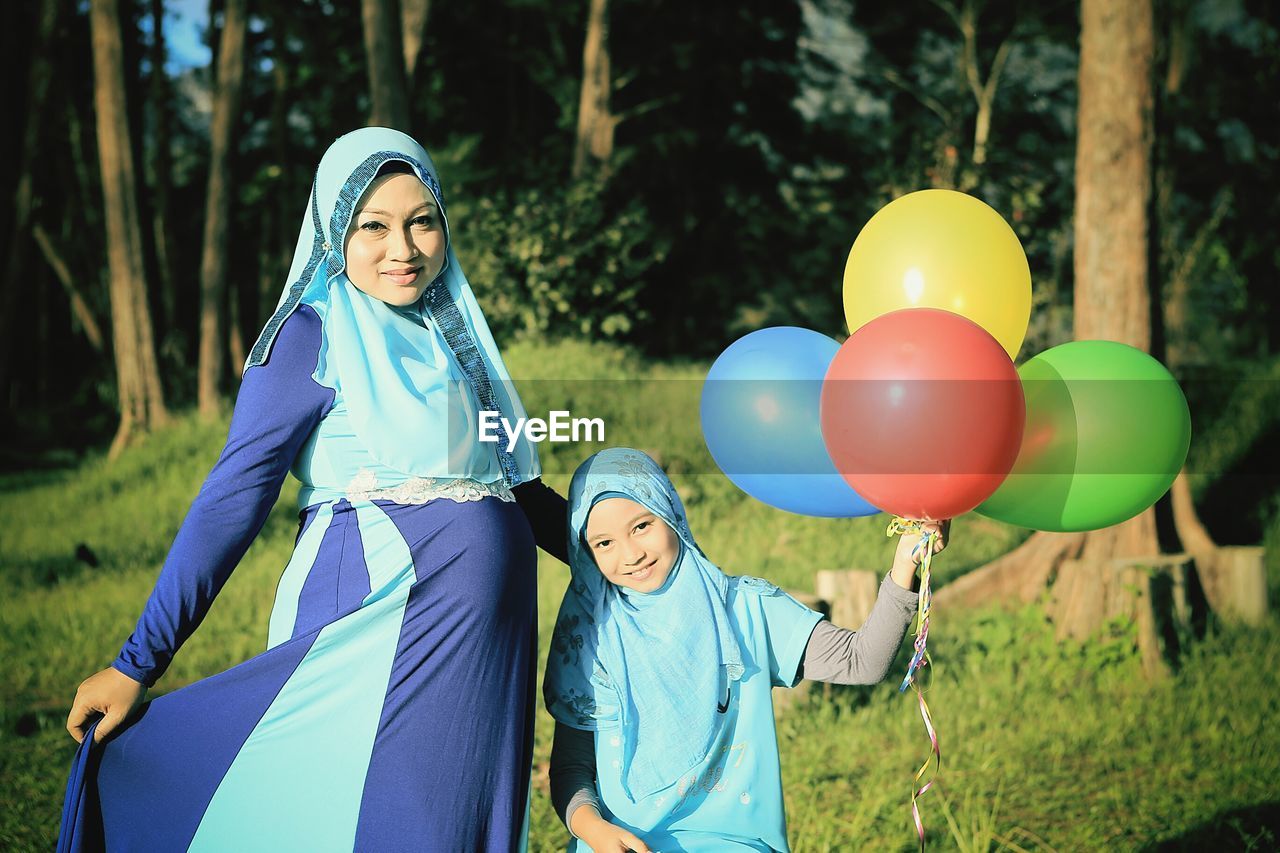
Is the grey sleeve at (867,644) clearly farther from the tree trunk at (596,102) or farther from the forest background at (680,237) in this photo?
the tree trunk at (596,102)

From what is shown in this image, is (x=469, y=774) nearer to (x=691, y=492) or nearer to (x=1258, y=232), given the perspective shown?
(x=691, y=492)

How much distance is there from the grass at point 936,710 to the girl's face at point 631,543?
158 cm

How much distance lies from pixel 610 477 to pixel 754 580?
403 millimetres

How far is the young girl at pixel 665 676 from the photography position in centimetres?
210

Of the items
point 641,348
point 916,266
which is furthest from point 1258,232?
point 916,266

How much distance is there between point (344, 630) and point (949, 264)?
146cm

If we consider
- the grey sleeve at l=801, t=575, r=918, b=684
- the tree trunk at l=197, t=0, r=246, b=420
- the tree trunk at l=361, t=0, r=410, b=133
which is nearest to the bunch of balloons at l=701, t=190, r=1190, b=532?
the grey sleeve at l=801, t=575, r=918, b=684

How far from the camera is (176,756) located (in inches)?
77.3

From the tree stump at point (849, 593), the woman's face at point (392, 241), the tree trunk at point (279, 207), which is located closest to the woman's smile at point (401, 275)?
the woman's face at point (392, 241)

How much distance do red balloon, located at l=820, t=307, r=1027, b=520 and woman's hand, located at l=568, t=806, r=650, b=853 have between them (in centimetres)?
75

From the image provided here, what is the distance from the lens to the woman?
1.92m

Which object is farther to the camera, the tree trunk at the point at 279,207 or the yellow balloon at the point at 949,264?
the tree trunk at the point at 279,207

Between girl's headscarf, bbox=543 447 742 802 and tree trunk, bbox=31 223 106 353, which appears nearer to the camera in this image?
girl's headscarf, bbox=543 447 742 802

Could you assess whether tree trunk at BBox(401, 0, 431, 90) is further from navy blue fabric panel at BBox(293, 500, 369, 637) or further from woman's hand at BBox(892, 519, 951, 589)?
woman's hand at BBox(892, 519, 951, 589)
